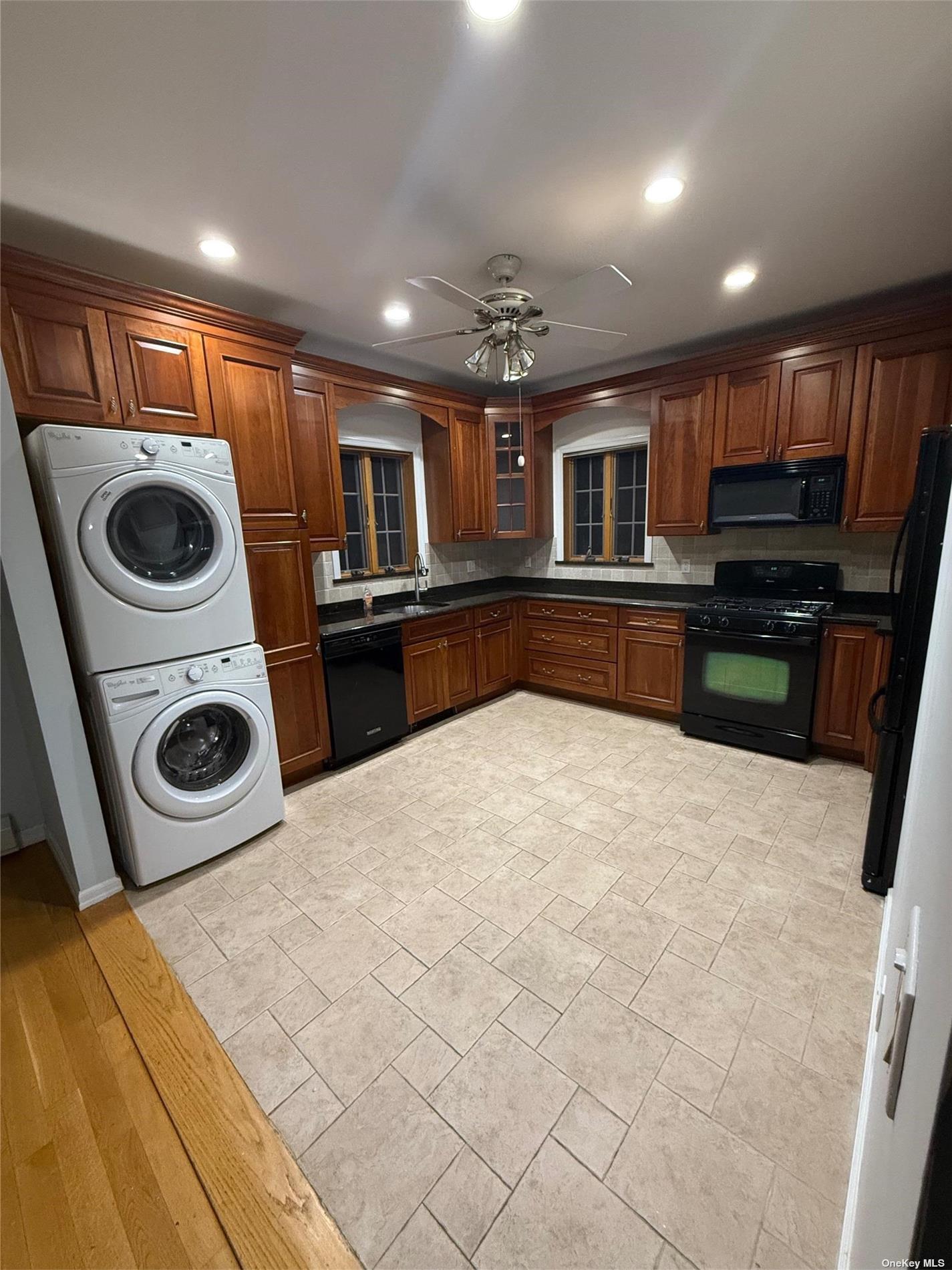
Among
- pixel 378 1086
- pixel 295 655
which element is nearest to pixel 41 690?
pixel 295 655

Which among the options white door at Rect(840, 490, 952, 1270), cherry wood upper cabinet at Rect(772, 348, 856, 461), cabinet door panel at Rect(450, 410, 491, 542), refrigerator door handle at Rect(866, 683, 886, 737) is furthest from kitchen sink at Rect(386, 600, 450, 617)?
white door at Rect(840, 490, 952, 1270)

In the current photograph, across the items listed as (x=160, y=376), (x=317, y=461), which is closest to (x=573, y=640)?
(x=317, y=461)

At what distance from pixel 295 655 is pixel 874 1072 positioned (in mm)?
2855

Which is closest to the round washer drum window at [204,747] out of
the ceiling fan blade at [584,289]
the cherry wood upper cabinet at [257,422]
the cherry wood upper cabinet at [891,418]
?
the cherry wood upper cabinet at [257,422]

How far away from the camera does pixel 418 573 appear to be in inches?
174

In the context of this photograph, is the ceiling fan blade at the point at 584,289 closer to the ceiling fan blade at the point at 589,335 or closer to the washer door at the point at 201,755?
the ceiling fan blade at the point at 589,335

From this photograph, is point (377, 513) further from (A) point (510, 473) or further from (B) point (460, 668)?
(B) point (460, 668)

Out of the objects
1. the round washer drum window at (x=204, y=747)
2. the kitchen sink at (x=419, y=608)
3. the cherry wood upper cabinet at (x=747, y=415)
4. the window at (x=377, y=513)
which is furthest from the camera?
the window at (x=377, y=513)

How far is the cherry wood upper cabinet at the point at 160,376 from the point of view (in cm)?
224

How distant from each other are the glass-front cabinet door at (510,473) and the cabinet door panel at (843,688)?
2.47 meters

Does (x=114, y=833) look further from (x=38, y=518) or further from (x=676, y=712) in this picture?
(x=676, y=712)

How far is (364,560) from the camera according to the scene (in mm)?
4066

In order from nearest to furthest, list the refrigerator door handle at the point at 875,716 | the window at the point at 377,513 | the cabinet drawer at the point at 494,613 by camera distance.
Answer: the refrigerator door handle at the point at 875,716, the window at the point at 377,513, the cabinet drawer at the point at 494,613

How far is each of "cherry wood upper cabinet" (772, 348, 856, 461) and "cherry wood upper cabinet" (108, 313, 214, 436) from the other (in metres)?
3.33
